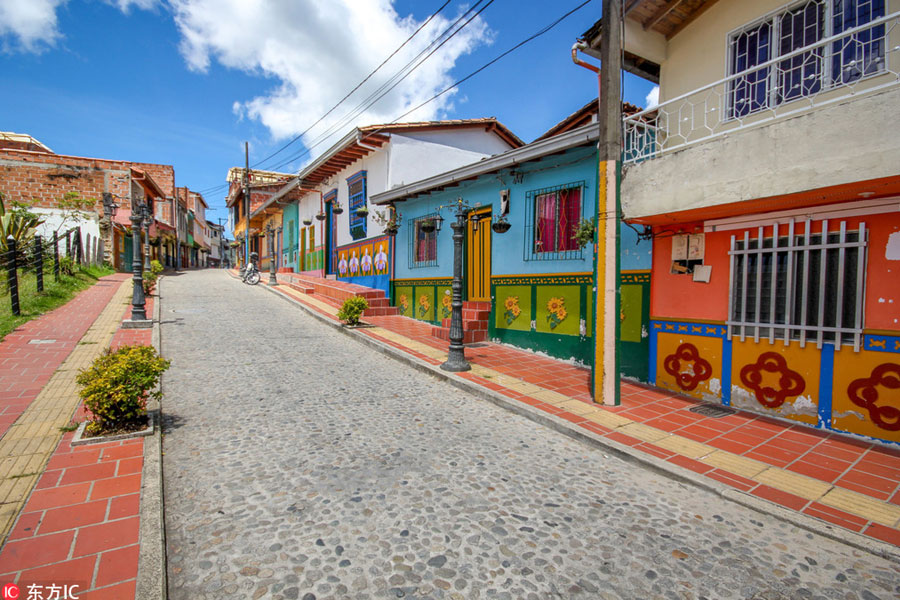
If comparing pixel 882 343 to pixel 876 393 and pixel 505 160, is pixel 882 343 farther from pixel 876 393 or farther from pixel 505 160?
pixel 505 160

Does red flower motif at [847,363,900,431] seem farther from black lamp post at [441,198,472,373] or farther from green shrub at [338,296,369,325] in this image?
green shrub at [338,296,369,325]

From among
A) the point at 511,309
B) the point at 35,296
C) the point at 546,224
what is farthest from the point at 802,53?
the point at 35,296

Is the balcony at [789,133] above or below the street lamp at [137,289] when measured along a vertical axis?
above

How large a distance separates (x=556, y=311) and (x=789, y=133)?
4.65m

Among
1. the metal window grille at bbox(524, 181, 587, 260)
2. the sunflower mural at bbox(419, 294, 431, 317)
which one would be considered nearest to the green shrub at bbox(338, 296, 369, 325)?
the sunflower mural at bbox(419, 294, 431, 317)

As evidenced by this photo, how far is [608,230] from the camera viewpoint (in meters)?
5.65

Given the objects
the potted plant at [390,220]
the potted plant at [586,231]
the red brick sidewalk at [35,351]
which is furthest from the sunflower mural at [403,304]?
the red brick sidewalk at [35,351]

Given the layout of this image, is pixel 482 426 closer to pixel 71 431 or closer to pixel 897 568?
pixel 897 568

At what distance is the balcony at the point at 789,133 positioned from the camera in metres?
3.87

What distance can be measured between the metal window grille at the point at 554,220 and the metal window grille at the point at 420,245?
3.61 metres

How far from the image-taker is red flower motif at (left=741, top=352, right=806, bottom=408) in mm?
5214

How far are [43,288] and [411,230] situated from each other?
9.99 m

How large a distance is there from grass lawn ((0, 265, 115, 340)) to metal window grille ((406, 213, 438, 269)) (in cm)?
878

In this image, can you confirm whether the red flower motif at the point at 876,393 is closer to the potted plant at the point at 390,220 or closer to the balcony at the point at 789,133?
the balcony at the point at 789,133
